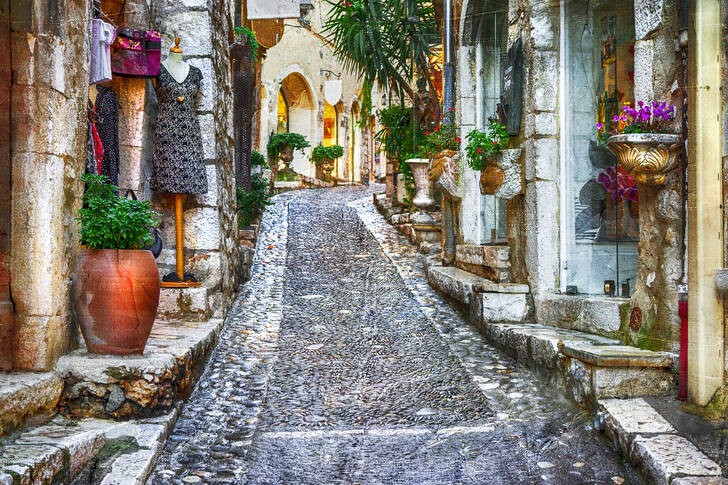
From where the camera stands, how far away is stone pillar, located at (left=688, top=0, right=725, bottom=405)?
321 cm

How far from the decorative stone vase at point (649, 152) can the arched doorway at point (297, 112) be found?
2112 cm

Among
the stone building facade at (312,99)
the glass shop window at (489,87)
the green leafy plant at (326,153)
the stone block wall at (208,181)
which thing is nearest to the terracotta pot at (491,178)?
the glass shop window at (489,87)

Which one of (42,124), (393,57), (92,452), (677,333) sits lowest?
(92,452)

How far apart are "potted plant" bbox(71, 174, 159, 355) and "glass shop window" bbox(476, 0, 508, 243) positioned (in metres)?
4.83

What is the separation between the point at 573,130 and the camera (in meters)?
5.62

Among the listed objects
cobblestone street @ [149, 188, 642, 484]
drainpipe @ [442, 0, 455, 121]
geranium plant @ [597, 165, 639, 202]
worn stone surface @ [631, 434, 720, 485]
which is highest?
drainpipe @ [442, 0, 455, 121]

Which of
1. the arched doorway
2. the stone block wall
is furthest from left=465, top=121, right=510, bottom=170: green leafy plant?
the arched doorway

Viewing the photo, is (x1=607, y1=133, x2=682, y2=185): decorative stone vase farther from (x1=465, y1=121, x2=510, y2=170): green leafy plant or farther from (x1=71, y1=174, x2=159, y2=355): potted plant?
(x1=71, y1=174, x2=159, y2=355): potted plant

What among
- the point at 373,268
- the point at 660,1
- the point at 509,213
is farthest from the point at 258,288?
the point at 660,1

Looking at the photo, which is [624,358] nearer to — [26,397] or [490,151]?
[490,151]

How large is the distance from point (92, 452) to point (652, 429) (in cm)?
242

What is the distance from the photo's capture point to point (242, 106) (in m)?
8.50

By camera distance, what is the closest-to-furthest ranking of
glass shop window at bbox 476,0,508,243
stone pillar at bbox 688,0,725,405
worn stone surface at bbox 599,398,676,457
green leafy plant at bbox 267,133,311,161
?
worn stone surface at bbox 599,398,676,457 < stone pillar at bbox 688,0,725,405 < glass shop window at bbox 476,0,508,243 < green leafy plant at bbox 267,133,311,161

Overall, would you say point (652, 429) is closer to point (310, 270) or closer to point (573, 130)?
point (573, 130)
